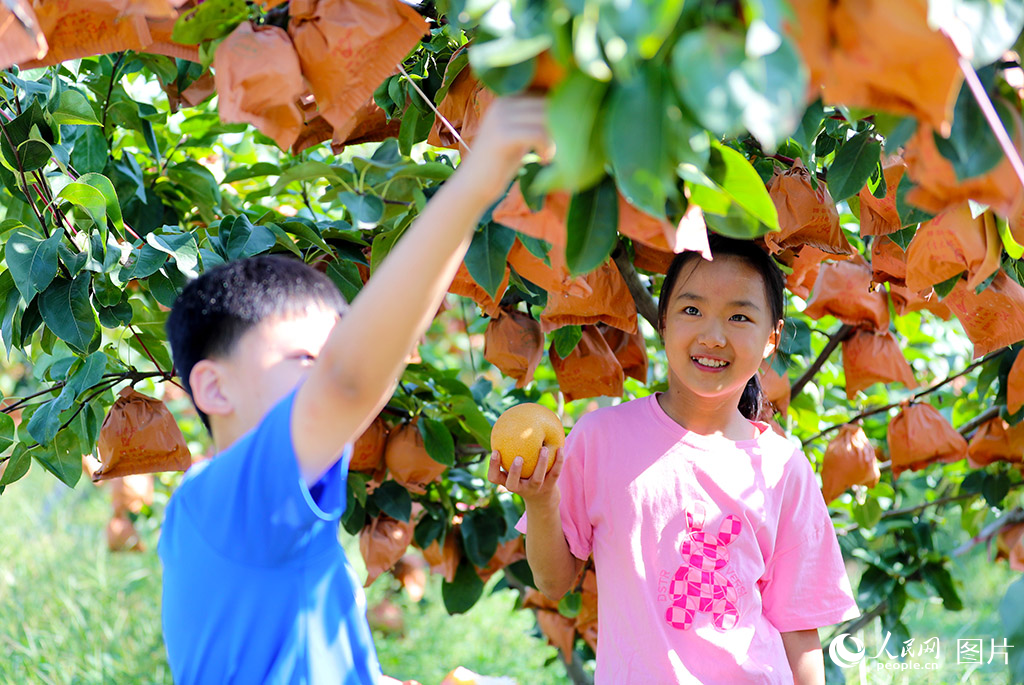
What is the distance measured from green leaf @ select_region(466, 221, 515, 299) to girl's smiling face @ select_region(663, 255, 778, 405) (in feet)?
1.56

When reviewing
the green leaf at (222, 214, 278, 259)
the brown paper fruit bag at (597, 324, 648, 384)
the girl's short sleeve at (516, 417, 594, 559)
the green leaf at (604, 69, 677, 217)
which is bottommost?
the brown paper fruit bag at (597, 324, 648, 384)

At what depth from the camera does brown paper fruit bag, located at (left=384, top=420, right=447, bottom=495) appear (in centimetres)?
215

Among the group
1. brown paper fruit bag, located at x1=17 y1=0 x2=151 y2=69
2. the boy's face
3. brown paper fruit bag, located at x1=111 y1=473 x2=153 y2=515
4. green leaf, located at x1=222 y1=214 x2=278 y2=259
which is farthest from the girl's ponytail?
brown paper fruit bag, located at x1=111 y1=473 x2=153 y2=515

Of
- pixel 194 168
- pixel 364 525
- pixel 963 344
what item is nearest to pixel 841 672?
pixel 963 344

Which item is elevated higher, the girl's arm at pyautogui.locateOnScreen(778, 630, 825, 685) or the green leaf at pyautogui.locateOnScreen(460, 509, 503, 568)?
the girl's arm at pyautogui.locateOnScreen(778, 630, 825, 685)

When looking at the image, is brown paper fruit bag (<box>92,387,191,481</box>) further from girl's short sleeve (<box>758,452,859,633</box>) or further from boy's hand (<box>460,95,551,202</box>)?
boy's hand (<box>460,95,551,202</box>)

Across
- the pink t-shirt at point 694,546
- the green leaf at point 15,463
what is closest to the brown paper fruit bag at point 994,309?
the pink t-shirt at point 694,546

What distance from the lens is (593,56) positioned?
0.81 meters

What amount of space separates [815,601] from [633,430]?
0.43 metres

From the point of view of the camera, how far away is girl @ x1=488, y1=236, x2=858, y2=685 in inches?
65.2

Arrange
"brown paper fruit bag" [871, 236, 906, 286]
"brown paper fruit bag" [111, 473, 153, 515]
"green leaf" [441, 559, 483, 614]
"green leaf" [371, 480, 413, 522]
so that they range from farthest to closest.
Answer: "brown paper fruit bag" [111, 473, 153, 515], "green leaf" [441, 559, 483, 614], "green leaf" [371, 480, 413, 522], "brown paper fruit bag" [871, 236, 906, 286]

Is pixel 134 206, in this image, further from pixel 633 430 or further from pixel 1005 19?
pixel 1005 19

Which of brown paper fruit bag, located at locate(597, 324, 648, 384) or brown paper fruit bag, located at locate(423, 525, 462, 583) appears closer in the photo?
brown paper fruit bag, located at locate(597, 324, 648, 384)

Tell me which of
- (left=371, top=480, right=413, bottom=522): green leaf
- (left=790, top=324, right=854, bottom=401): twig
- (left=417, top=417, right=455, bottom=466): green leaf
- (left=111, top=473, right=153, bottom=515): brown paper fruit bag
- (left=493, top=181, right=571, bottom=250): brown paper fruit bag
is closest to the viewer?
(left=493, top=181, right=571, bottom=250): brown paper fruit bag
